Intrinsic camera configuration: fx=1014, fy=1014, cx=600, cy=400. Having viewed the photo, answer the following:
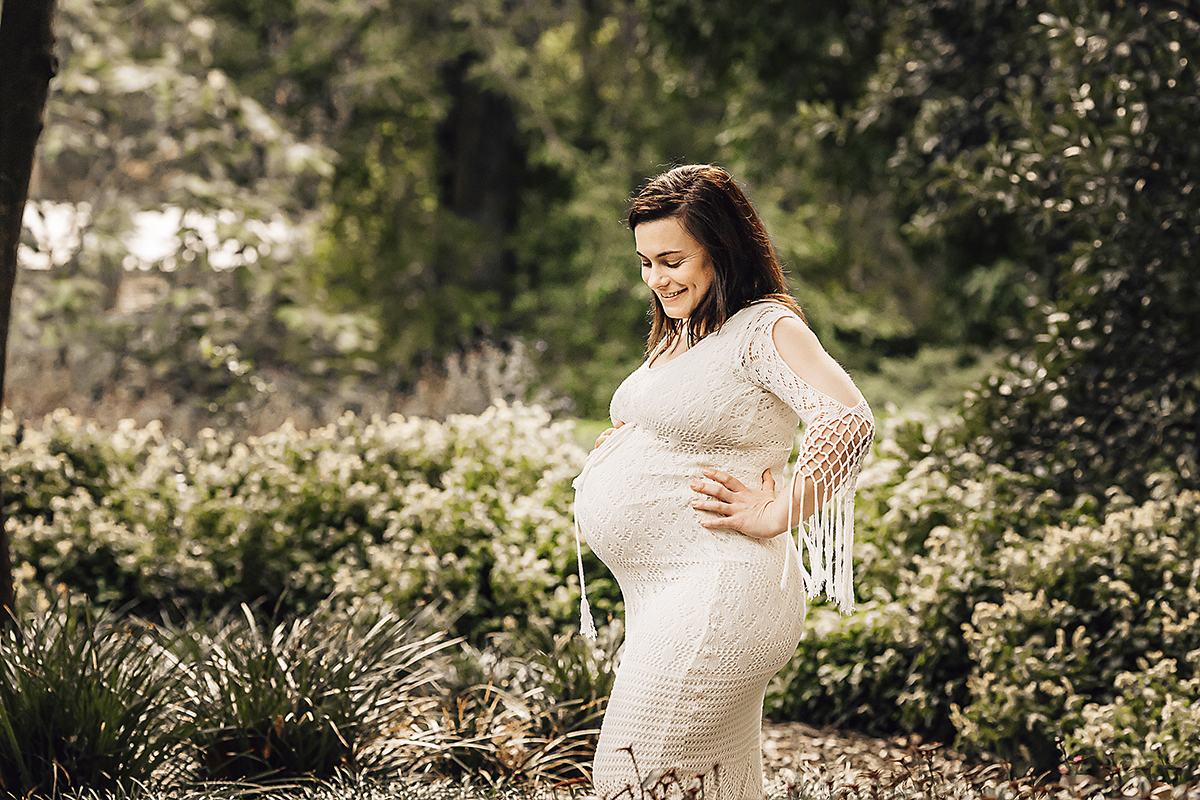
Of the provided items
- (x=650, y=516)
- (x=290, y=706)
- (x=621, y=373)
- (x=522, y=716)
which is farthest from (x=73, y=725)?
(x=621, y=373)

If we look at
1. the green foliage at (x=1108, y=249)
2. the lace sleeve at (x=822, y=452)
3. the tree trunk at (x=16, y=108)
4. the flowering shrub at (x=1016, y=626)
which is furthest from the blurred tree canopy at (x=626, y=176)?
the tree trunk at (x=16, y=108)

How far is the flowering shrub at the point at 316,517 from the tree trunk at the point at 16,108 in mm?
1907

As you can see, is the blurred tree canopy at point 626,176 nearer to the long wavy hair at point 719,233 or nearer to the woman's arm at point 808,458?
the long wavy hair at point 719,233

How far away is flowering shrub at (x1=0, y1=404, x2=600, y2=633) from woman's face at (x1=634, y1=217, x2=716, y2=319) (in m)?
2.85

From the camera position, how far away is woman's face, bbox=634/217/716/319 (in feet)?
7.97

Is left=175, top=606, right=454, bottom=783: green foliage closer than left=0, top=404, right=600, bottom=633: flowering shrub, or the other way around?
left=175, top=606, right=454, bottom=783: green foliage

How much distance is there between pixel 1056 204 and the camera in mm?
4949

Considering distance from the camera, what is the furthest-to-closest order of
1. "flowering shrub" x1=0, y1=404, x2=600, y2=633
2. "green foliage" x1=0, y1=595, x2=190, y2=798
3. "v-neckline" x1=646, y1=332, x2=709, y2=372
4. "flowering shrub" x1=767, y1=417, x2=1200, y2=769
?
"flowering shrub" x1=0, y1=404, x2=600, y2=633, "flowering shrub" x1=767, y1=417, x2=1200, y2=769, "green foliage" x1=0, y1=595, x2=190, y2=798, "v-neckline" x1=646, y1=332, x2=709, y2=372

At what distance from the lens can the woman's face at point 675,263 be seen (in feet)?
7.97

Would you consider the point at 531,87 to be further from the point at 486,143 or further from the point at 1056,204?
the point at 1056,204

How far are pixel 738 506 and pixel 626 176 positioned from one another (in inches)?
489

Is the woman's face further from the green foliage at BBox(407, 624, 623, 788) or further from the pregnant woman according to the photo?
the green foliage at BBox(407, 624, 623, 788)

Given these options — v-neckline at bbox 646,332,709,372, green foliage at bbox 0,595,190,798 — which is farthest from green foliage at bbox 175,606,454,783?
v-neckline at bbox 646,332,709,372

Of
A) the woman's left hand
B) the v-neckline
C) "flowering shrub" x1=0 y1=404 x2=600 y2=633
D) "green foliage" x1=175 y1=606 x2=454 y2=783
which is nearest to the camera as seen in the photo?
the woman's left hand
